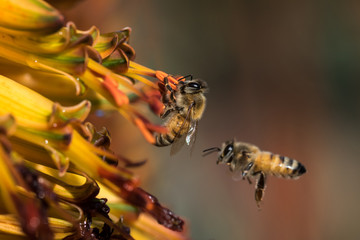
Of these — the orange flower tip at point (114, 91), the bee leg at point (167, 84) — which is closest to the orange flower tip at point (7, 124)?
the orange flower tip at point (114, 91)

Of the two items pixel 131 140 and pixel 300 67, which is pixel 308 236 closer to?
pixel 300 67

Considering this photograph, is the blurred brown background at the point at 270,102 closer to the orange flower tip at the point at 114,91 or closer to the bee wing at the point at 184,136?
the bee wing at the point at 184,136

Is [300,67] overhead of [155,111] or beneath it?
overhead

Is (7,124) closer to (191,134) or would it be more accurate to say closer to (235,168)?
A: (191,134)

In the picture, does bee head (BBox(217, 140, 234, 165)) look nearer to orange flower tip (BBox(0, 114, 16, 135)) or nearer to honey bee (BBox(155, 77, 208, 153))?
honey bee (BBox(155, 77, 208, 153))

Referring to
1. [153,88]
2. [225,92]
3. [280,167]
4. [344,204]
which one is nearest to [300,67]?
[225,92]

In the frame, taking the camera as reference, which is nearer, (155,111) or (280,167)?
(155,111)
